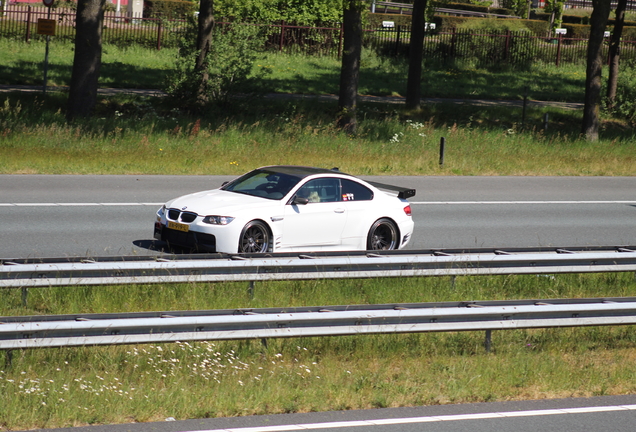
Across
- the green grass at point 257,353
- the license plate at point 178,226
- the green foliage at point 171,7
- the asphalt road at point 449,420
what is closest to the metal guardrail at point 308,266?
the green grass at point 257,353

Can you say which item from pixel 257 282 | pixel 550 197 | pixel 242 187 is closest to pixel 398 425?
pixel 257 282

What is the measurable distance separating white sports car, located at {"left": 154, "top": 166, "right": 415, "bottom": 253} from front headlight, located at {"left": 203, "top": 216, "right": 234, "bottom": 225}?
0.05ft

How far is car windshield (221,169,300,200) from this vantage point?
12414mm

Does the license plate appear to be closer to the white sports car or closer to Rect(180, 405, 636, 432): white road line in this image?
the white sports car

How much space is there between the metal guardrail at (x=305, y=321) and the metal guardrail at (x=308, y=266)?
4.22 feet

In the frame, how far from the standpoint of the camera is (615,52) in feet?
114

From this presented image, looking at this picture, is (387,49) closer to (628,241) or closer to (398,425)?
(628,241)

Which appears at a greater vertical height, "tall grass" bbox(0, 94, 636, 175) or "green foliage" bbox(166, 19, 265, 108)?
"green foliage" bbox(166, 19, 265, 108)

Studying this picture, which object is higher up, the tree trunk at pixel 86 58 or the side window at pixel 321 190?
the tree trunk at pixel 86 58

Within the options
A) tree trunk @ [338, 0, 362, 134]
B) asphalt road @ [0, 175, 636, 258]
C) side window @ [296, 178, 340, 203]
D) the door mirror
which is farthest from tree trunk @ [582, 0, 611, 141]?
the door mirror

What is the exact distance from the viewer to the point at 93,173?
19844 mm

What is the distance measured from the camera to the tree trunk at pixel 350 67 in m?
26.0

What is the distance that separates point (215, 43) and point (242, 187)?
→ 49.8 ft

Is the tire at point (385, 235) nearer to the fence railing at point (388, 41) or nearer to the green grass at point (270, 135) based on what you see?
the green grass at point (270, 135)
